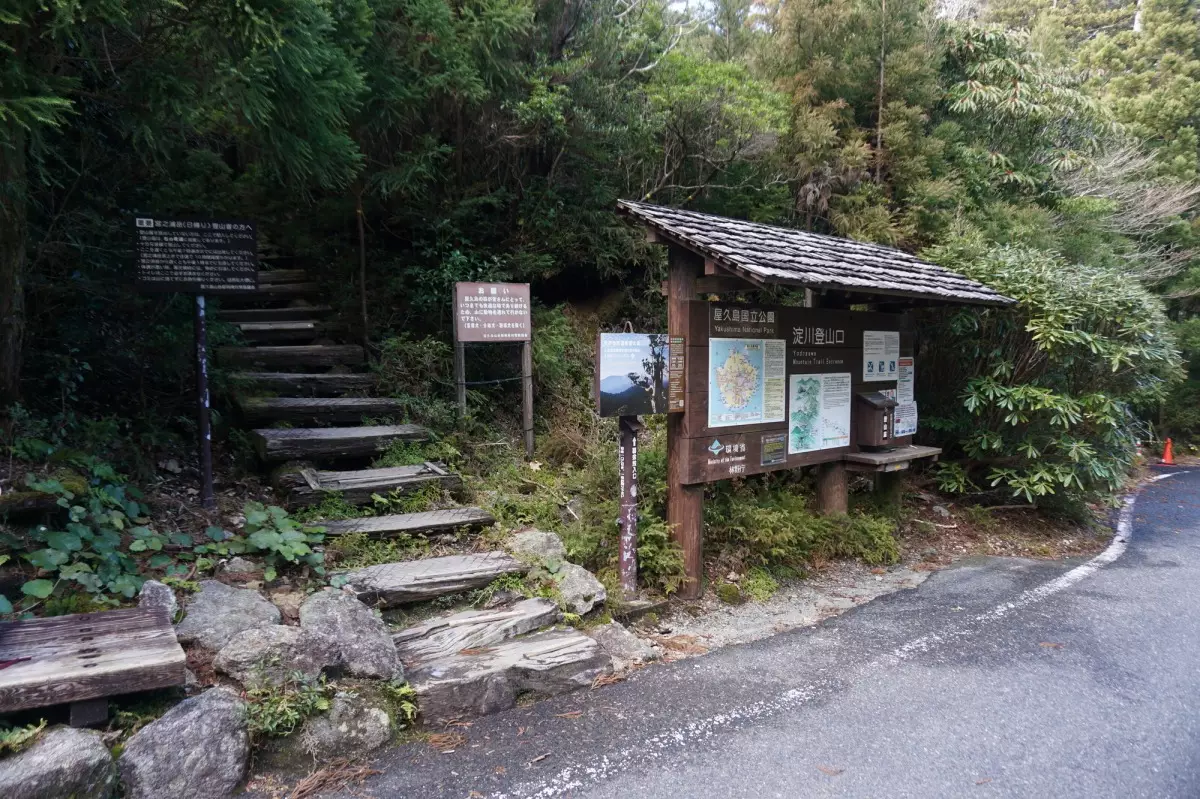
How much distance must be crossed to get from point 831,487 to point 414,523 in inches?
151

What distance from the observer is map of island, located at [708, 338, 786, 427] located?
5.22 m

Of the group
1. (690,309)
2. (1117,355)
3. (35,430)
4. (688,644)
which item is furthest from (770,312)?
(35,430)

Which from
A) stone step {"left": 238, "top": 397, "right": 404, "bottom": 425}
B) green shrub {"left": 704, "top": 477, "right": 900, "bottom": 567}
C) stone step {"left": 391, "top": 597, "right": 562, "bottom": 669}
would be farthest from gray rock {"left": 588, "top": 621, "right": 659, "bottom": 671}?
stone step {"left": 238, "top": 397, "right": 404, "bottom": 425}

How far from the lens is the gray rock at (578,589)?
15.0 ft

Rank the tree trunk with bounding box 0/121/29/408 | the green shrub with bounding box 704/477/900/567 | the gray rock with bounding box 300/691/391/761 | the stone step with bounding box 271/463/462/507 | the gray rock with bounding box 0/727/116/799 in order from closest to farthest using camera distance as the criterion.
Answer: the gray rock with bounding box 0/727/116/799, the gray rock with bounding box 300/691/391/761, the tree trunk with bounding box 0/121/29/408, the stone step with bounding box 271/463/462/507, the green shrub with bounding box 704/477/900/567

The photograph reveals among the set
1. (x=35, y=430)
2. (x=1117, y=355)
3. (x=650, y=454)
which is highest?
(x=1117, y=355)

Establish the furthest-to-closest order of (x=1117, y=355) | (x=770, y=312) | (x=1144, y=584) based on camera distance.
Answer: (x=1117, y=355) < (x=1144, y=584) < (x=770, y=312)

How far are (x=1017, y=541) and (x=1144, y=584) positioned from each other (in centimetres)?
147

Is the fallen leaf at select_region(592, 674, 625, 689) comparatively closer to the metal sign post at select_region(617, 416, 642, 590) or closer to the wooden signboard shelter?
the metal sign post at select_region(617, 416, 642, 590)

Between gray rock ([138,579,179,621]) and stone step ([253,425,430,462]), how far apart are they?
7.38 ft

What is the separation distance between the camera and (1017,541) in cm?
745

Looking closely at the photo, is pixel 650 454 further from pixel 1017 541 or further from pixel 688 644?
pixel 1017 541

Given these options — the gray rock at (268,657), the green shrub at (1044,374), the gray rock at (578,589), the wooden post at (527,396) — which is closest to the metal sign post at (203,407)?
the gray rock at (268,657)

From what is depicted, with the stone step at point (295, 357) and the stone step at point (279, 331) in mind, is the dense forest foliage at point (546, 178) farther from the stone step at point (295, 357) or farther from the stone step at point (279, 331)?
the stone step at point (279, 331)
